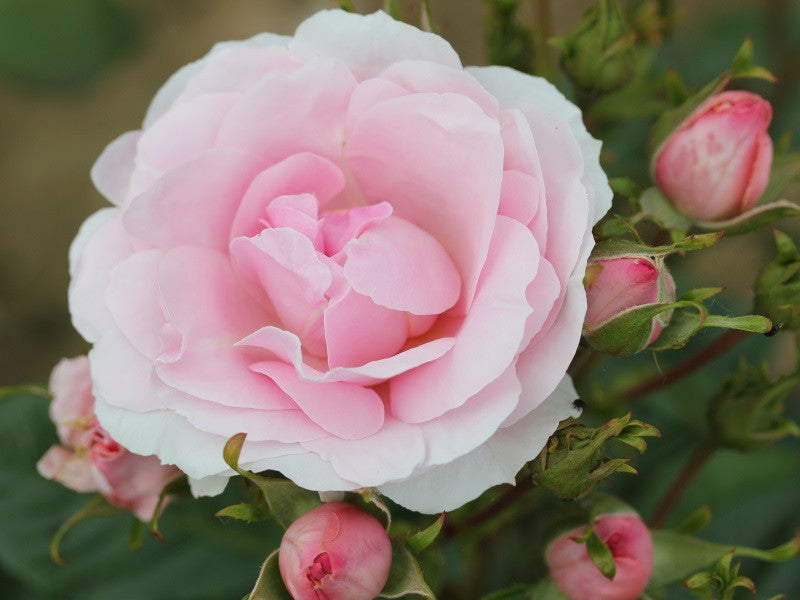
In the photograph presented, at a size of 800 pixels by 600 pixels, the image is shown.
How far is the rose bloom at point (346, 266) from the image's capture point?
44cm

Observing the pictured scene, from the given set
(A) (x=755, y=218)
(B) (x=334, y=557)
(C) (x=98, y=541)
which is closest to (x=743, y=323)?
(A) (x=755, y=218)

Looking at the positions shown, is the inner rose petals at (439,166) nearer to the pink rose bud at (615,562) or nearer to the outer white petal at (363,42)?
the outer white petal at (363,42)

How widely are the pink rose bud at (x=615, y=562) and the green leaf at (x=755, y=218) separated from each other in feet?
0.59

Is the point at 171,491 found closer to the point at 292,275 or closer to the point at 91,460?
the point at 91,460

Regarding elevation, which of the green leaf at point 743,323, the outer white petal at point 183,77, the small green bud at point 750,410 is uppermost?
the outer white petal at point 183,77

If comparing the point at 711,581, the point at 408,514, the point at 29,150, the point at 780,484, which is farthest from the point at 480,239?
the point at 29,150

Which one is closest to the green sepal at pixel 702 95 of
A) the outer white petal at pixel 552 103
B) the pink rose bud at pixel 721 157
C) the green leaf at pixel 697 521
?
the pink rose bud at pixel 721 157

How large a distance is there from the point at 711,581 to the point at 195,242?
0.34 meters

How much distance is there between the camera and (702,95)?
0.57 m

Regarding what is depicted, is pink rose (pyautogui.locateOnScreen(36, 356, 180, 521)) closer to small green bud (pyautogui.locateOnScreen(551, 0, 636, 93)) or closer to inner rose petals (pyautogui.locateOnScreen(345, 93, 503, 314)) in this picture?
inner rose petals (pyautogui.locateOnScreen(345, 93, 503, 314))

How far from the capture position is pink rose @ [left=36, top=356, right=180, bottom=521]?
1.80 feet

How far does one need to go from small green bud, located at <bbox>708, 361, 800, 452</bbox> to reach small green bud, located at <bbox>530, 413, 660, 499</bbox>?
7.5 inches

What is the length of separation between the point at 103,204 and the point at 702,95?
1.11 metres

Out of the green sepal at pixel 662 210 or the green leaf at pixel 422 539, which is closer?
the green leaf at pixel 422 539
